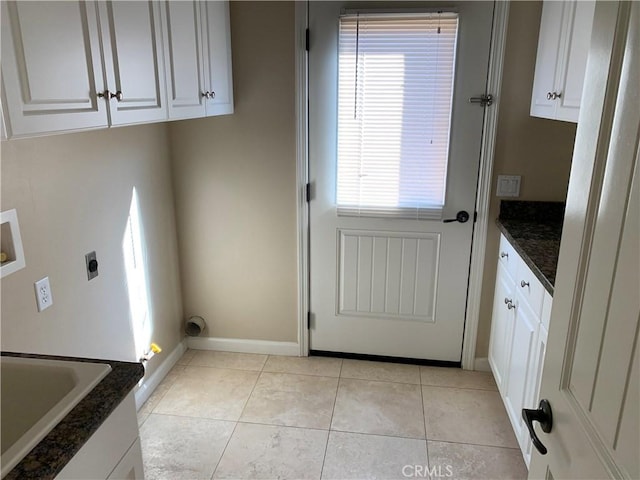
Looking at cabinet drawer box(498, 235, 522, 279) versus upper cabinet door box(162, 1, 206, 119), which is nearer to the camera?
upper cabinet door box(162, 1, 206, 119)

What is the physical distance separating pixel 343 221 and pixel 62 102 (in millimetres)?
1725

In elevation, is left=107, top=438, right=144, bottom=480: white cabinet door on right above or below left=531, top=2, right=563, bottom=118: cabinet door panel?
below

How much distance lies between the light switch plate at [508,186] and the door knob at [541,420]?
171 cm

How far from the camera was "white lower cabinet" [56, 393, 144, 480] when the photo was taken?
100 cm

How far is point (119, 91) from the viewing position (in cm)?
155

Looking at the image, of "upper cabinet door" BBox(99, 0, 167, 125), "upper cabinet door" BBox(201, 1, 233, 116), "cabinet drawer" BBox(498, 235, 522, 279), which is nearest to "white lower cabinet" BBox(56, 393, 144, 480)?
"upper cabinet door" BBox(99, 0, 167, 125)

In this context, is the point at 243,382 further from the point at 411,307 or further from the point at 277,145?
the point at 277,145

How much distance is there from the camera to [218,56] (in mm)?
2424

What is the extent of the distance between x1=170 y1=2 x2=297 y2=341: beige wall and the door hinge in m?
0.96

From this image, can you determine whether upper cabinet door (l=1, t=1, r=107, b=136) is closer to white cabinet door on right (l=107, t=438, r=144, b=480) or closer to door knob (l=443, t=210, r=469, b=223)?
white cabinet door on right (l=107, t=438, r=144, b=480)

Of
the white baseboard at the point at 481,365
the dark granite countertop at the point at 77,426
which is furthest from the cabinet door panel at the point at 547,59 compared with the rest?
the dark granite countertop at the point at 77,426

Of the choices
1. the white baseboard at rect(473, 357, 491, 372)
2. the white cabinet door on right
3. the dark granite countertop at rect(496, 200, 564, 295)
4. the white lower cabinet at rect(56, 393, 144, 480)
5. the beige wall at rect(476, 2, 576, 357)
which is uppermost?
the beige wall at rect(476, 2, 576, 357)

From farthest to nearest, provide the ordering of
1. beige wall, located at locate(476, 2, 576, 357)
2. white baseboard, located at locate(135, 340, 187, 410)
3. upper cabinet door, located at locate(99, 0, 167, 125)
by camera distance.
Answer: white baseboard, located at locate(135, 340, 187, 410)
beige wall, located at locate(476, 2, 576, 357)
upper cabinet door, located at locate(99, 0, 167, 125)

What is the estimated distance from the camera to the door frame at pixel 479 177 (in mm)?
2418
